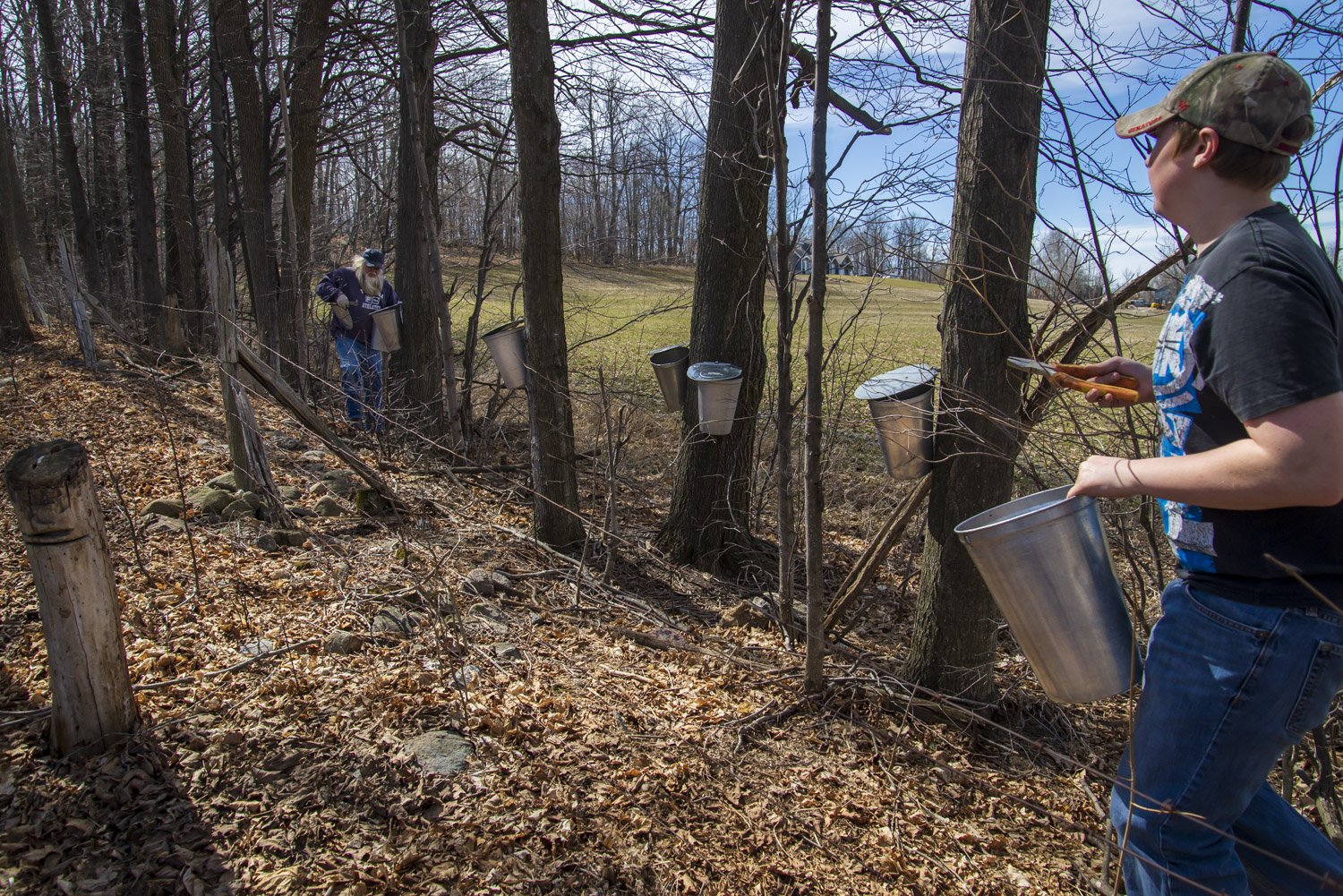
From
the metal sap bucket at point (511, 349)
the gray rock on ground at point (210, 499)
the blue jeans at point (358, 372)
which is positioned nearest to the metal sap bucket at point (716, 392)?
the metal sap bucket at point (511, 349)

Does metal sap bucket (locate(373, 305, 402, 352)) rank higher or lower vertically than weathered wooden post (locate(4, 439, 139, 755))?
higher

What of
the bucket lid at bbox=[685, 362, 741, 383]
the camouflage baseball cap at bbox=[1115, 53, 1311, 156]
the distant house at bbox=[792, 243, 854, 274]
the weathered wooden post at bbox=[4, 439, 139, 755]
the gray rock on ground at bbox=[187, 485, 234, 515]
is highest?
the camouflage baseball cap at bbox=[1115, 53, 1311, 156]

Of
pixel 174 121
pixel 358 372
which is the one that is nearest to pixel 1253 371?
pixel 358 372

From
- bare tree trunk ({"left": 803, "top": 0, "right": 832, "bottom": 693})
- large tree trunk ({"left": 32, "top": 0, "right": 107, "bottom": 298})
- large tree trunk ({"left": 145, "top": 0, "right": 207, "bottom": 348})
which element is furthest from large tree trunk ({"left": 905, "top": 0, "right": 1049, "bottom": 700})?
large tree trunk ({"left": 32, "top": 0, "right": 107, "bottom": 298})

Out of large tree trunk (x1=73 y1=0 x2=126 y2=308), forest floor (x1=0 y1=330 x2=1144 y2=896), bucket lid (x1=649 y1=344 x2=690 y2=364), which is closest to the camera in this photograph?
forest floor (x1=0 y1=330 x2=1144 y2=896)

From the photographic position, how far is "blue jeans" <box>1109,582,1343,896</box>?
1598 millimetres

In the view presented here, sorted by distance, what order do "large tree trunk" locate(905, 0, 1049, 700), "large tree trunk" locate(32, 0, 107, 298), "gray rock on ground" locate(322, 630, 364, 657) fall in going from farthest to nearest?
"large tree trunk" locate(32, 0, 107, 298), "gray rock on ground" locate(322, 630, 364, 657), "large tree trunk" locate(905, 0, 1049, 700)

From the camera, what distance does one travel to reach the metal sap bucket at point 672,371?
575cm

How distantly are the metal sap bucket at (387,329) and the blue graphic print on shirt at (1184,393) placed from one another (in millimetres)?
7073

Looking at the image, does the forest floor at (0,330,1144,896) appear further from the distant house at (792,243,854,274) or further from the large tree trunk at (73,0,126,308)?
the large tree trunk at (73,0,126,308)

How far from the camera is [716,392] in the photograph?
5129 millimetres

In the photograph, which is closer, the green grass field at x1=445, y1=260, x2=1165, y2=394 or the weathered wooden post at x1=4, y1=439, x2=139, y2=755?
the weathered wooden post at x1=4, y1=439, x2=139, y2=755

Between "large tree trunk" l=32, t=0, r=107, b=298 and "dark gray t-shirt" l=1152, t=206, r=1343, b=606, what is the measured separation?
16320mm

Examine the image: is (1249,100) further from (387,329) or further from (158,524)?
(387,329)
